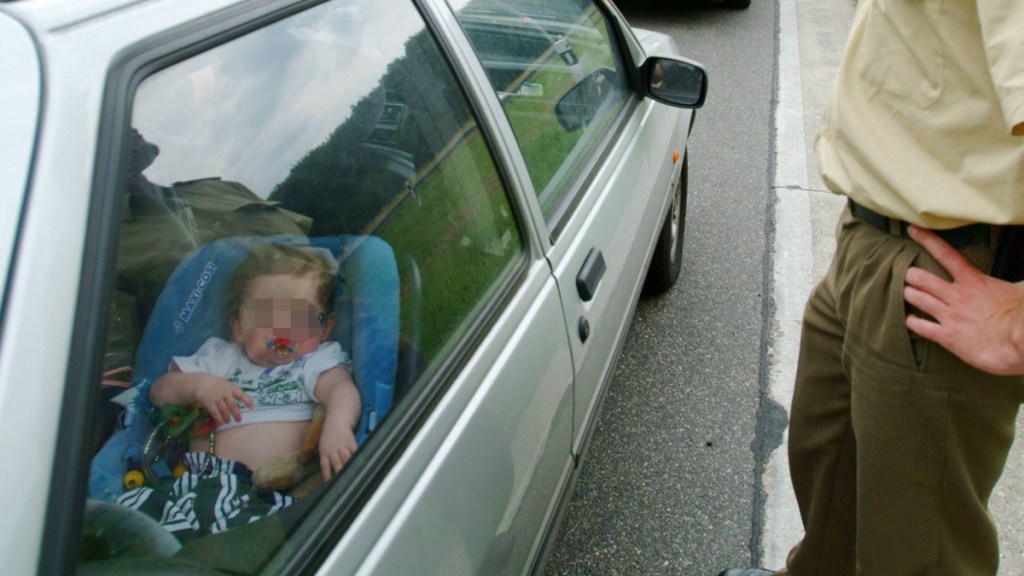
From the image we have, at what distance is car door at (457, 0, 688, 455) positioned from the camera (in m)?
1.99

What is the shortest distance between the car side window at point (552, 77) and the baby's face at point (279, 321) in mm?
816

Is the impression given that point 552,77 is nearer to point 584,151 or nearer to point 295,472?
point 584,151

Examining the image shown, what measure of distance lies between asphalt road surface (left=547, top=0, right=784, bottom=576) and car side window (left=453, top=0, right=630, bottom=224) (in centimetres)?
109

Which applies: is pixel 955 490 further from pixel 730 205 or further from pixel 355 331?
pixel 730 205

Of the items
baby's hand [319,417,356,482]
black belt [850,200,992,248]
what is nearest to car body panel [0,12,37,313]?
baby's hand [319,417,356,482]

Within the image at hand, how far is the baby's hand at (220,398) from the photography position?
3.63 ft

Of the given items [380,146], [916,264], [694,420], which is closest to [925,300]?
[916,264]

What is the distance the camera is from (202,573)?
98cm

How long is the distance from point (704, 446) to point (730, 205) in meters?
2.20

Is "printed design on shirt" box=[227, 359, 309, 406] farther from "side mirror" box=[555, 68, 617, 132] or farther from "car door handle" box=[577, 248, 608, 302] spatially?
"side mirror" box=[555, 68, 617, 132]

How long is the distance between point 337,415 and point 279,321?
0.17 meters

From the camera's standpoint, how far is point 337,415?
49.2 inches

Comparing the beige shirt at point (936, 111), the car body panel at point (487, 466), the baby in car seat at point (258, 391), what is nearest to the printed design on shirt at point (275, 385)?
the baby in car seat at point (258, 391)

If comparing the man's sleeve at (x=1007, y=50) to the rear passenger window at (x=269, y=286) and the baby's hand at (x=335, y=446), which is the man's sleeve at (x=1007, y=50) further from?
the baby's hand at (x=335, y=446)
